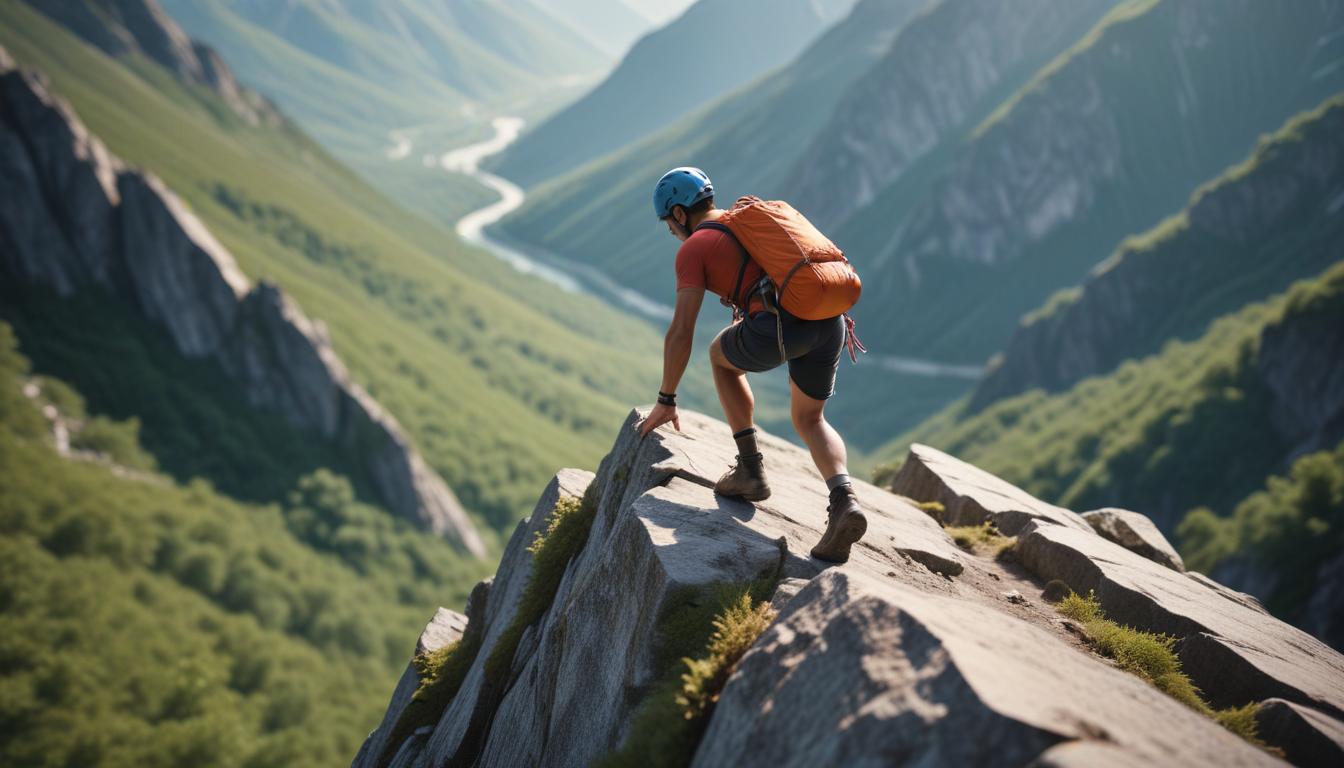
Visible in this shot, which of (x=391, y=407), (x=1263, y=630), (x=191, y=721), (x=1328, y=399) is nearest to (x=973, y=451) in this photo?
(x=1328, y=399)

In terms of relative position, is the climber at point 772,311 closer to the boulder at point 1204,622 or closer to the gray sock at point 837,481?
the gray sock at point 837,481

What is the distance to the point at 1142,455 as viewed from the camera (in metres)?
134

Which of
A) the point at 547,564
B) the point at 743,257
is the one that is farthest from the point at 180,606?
the point at 743,257

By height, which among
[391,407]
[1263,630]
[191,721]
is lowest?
[191,721]

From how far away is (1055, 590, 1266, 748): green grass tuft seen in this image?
8211 millimetres

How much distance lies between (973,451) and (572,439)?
8594 centimetres

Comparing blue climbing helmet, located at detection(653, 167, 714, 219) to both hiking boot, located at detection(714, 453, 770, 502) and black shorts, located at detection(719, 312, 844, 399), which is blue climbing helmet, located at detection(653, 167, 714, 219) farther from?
hiking boot, located at detection(714, 453, 770, 502)

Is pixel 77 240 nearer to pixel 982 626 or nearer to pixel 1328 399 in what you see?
pixel 982 626

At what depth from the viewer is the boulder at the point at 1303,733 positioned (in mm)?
7824

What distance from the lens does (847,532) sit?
9633 mm

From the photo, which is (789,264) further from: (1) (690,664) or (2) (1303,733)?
(2) (1303,733)

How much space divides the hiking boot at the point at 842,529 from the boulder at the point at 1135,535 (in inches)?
337

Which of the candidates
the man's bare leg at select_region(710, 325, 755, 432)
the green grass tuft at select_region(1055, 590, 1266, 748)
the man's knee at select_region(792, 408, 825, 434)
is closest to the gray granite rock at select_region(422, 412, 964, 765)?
the man's bare leg at select_region(710, 325, 755, 432)

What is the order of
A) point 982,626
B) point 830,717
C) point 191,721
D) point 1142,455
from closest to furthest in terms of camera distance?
point 830,717 → point 982,626 → point 191,721 → point 1142,455
